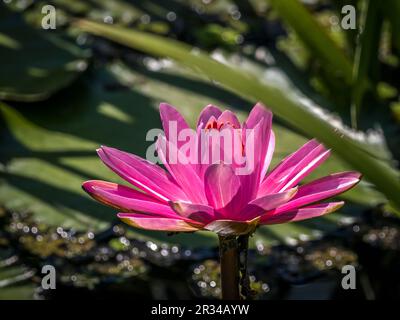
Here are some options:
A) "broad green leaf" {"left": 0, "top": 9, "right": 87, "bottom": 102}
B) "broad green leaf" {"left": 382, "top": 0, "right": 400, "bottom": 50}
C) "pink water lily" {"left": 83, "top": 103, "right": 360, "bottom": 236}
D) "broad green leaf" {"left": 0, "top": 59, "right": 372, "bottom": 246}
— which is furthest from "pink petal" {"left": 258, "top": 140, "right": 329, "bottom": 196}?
"broad green leaf" {"left": 0, "top": 9, "right": 87, "bottom": 102}

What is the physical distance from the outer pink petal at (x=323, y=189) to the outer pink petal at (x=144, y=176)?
145mm

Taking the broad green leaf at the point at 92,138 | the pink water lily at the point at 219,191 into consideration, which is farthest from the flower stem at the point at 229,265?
the broad green leaf at the point at 92,138

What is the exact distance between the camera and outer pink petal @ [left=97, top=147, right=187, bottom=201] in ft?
3.14

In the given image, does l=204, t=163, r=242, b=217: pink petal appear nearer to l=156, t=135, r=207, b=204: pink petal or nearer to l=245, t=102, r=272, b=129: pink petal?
l=156, t=135, r=207, b=204: pink petal

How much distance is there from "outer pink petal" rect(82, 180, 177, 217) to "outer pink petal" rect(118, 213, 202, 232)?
0.01m

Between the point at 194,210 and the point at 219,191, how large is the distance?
0.05 meters

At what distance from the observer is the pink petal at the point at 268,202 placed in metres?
0.88

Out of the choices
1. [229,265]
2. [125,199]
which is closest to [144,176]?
[125,199]

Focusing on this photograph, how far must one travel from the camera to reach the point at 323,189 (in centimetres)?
95

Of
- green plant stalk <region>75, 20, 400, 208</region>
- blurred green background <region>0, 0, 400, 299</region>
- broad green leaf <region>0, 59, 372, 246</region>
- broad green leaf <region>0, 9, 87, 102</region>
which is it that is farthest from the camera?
broad green leaf <region>0, 9, 87, 102</region>

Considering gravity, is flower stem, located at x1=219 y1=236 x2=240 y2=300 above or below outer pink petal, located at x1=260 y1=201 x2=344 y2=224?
below

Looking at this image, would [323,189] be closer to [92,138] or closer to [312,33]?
[312,33]

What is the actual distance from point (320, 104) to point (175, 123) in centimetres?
135

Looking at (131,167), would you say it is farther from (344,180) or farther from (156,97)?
(156,97)
